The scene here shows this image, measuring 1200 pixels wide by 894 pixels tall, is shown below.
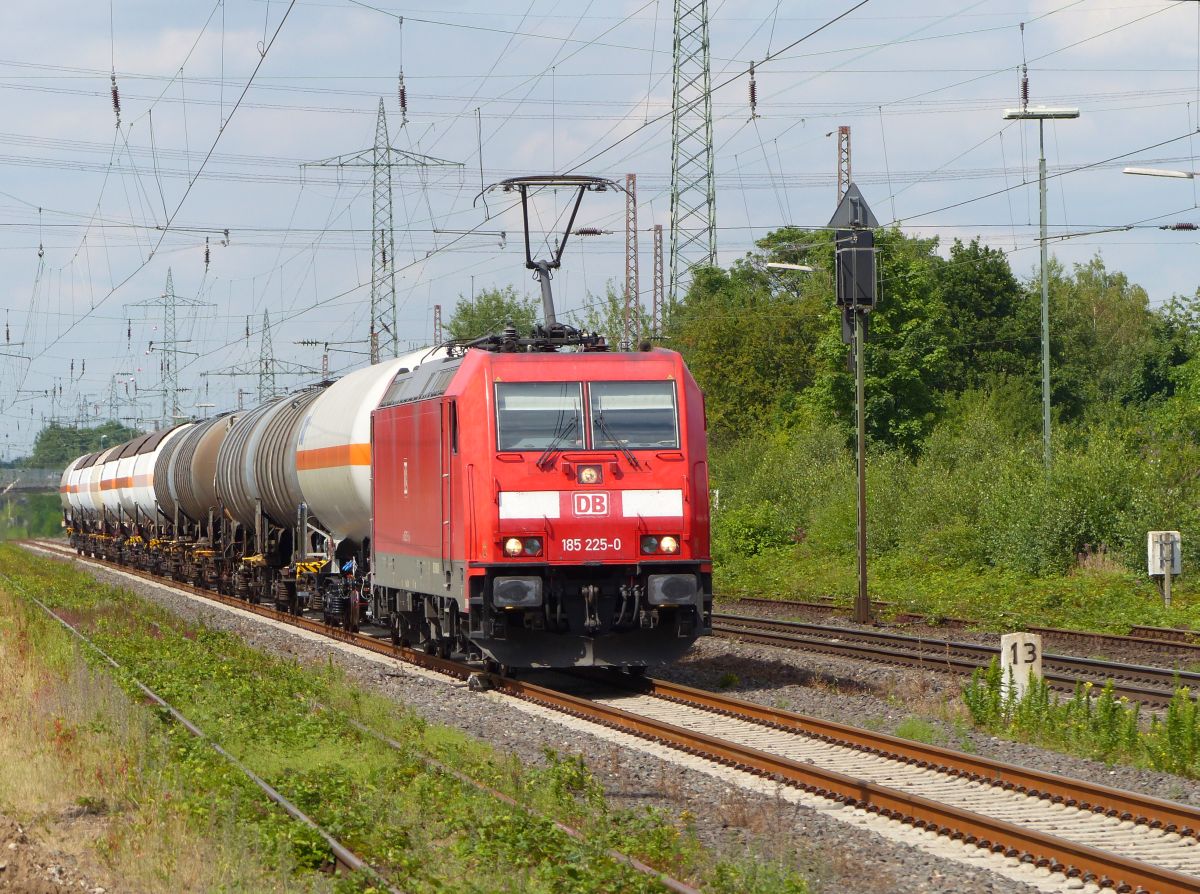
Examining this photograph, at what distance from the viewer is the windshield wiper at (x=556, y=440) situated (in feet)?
51.1

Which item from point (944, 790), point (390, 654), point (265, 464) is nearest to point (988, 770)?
point (944, 790)

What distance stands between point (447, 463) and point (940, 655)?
679 centimetres

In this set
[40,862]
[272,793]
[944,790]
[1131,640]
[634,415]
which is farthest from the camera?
[1131,640]

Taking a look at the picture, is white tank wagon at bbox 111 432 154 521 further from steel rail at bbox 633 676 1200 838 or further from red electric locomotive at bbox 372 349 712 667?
steel rail at bbox 633 676 1200 838

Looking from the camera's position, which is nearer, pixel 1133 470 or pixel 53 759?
pixel 53 759

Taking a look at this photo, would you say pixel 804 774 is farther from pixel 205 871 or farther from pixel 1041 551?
pixel 1041 551

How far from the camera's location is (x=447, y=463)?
53.0 feet

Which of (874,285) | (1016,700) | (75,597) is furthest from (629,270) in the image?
(1016,700)

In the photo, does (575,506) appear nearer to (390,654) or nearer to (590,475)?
(590,475)

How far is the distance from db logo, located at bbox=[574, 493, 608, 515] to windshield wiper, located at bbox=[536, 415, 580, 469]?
47 centimetres

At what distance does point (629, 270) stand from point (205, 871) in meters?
50.4

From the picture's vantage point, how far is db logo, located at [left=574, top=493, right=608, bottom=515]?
51.0ft

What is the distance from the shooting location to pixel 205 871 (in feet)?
27.3

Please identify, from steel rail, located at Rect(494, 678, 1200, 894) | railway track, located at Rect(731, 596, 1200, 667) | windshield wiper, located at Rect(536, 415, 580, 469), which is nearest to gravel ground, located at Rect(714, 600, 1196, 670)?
railway track, located at Rect(731, 596, 1200, 667)
